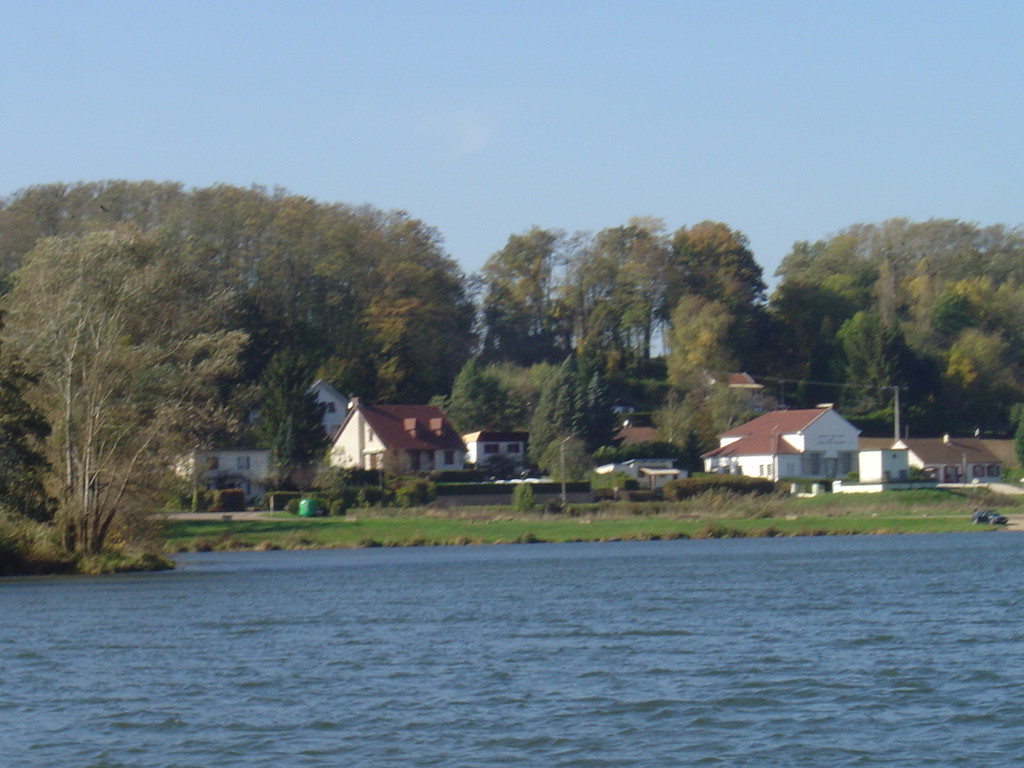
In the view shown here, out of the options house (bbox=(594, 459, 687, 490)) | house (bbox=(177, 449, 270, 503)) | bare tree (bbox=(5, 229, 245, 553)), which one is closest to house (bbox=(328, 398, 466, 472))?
house (bbox=(177, 449, 270, 503))

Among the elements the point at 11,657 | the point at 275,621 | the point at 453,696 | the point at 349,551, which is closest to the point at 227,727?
the point at 453,696

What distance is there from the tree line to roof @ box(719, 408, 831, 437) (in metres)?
2.72

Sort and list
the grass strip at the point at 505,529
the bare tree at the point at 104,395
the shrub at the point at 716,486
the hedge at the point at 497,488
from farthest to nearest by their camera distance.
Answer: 1. the shrub at the point at 716,486
2. the hedge at the point at 497,488
3. the grass strip at the point at 505,529
4. the bare tree at the point at 104,395

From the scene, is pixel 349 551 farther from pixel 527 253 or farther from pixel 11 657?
pixel 527 253

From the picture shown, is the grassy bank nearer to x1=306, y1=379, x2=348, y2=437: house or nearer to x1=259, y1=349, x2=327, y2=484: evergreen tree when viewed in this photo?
x1=259, y1=349, x2=327, y2=484: evergreen tree

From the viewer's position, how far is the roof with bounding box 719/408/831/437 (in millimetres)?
86062

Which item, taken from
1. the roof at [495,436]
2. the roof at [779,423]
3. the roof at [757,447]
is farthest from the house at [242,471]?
Result: the roof at [779,423]

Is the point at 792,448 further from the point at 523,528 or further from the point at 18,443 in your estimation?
the point at 18,443

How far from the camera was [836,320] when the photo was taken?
107m

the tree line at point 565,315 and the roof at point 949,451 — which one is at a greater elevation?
the tree line at point 565,315

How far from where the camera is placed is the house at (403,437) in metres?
82.5

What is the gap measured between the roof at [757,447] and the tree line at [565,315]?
6.95ft

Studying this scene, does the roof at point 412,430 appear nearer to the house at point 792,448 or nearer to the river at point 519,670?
the house at point 792,448

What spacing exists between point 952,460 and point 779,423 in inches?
429
